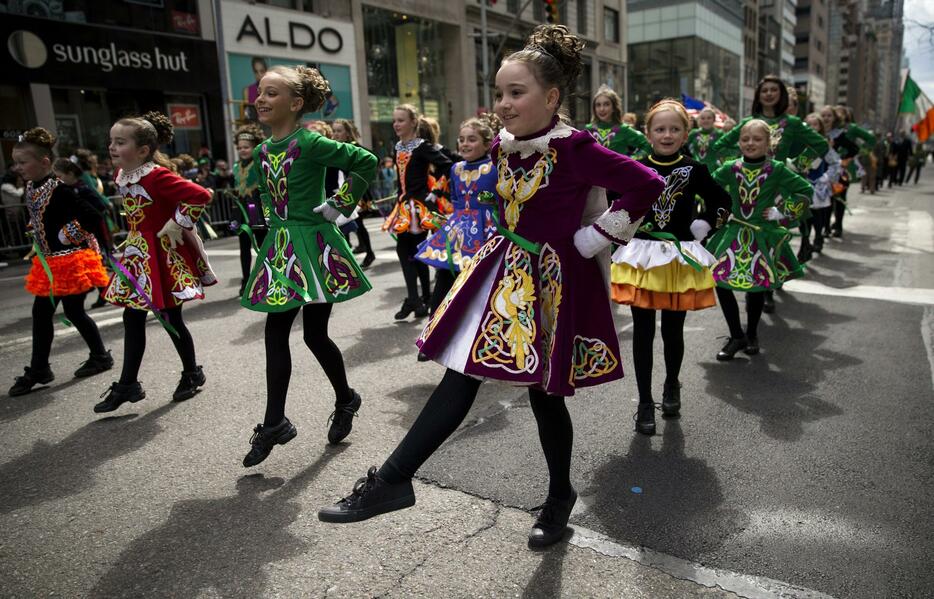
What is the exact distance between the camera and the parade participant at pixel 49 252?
4.84 meters

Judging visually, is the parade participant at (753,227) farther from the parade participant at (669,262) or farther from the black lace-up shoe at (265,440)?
the black lace-up shoe at (265,440)

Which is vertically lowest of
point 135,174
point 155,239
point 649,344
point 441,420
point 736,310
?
point 736,310

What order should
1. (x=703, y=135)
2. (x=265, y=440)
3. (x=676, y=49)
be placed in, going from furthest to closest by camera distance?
(x=676, y=49)
(x=703, y=135)
(x=265, y=440)

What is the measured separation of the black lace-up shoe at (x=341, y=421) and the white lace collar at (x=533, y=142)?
1852 mm

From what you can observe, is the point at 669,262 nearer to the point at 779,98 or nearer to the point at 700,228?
the point at 700,228

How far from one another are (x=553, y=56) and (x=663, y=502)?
199cm

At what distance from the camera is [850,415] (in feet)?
13.5

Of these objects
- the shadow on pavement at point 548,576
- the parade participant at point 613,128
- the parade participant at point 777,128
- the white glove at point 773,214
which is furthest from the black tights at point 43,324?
the parade participant at point 777,128

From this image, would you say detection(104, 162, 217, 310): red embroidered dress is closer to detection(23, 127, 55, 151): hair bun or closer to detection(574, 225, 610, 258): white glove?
detection(23, 127, 55, 151): hair bun

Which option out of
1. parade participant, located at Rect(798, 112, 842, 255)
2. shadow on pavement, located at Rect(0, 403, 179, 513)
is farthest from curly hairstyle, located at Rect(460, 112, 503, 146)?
parade participant, located at Rect(798, 112, 842, 255)

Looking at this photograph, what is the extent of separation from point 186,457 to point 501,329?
2.12 meters

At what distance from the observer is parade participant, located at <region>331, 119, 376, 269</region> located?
25.7 feet

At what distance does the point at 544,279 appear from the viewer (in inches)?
103

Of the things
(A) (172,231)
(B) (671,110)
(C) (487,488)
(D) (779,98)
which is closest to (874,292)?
(D) (779,98)
